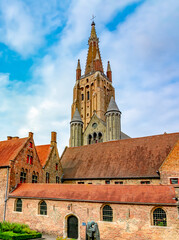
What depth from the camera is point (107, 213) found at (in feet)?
66.7

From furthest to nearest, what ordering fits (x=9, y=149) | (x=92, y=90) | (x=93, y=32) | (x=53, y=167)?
(x=93, y=32) < (x=92, y=90) < (x=53, y=167) < (x=9, y=149)

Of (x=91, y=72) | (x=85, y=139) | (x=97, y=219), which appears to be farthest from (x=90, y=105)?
(x=97, y=219)

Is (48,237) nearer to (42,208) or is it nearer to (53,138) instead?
(42,208)

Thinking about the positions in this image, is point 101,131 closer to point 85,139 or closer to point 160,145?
point 85,139

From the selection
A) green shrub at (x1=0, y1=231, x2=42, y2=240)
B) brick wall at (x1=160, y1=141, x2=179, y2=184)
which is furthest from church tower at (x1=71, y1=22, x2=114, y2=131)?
green shrub at (x1=0, y1=231, x2=42, y2=240)

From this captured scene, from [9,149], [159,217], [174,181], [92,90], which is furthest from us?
[92,90]

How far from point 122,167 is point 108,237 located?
11029 millimetres

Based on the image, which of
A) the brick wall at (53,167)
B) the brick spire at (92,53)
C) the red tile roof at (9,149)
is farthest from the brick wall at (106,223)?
the brick spire at (92,53)

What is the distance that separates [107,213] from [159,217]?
452 cm

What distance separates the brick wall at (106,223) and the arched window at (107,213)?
348 millimetres

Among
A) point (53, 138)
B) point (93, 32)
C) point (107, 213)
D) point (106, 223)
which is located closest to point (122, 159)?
point (53, 138)

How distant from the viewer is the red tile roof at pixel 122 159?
2825cm

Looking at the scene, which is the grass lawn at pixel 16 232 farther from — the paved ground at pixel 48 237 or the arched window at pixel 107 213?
the arched window at pixel 107 213

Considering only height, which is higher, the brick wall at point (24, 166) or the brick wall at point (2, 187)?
the brick wall at point (24, 166)
